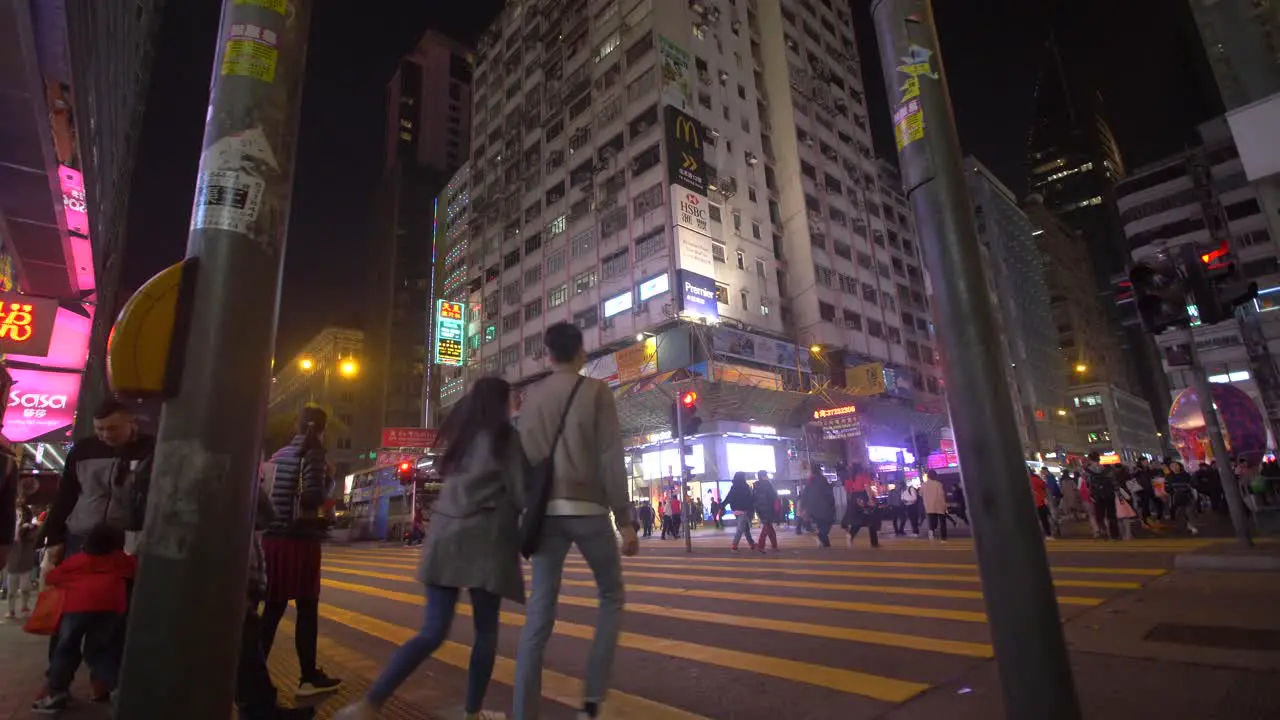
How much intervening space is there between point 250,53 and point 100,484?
3.29 meters

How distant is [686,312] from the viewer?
105 ft

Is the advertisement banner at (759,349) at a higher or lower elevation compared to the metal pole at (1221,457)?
higher

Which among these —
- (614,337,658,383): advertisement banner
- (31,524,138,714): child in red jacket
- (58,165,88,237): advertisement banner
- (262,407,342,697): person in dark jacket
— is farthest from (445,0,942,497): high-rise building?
(31,524,138,714): child in red jacket

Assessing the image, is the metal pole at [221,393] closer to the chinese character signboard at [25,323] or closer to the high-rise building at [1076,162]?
the chinese character signboard at [25,323]

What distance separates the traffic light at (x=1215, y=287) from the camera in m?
7.32

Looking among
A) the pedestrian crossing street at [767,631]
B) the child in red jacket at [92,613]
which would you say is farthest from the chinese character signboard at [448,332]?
the child in red jacket at [92,613]

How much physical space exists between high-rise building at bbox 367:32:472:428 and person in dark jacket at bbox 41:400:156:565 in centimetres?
6716

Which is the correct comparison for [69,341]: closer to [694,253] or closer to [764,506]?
[764,506]

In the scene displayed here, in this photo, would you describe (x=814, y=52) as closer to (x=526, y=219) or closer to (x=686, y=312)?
(x=526, y=219)

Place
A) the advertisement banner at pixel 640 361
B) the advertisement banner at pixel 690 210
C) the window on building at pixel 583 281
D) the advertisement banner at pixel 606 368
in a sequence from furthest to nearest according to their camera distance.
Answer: the window on building at pixel 583 281 < the advertisement banner at pixel 606 368 < the advertisement banner at pixel 690 210 < the advertisement banner at pixel 640 361

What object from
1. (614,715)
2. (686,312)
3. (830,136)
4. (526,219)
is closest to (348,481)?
(526,219)

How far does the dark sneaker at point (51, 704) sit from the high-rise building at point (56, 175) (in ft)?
23.7

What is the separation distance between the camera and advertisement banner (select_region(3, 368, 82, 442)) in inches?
500

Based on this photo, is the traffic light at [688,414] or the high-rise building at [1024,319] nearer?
the traffic light at [688,414]
